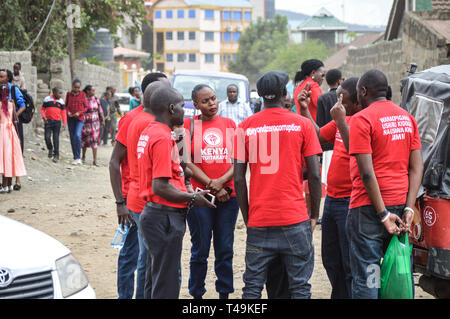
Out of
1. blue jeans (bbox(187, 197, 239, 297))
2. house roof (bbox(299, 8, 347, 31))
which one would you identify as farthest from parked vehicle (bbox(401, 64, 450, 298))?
house roof (bbox(299, 8, 347, 31))

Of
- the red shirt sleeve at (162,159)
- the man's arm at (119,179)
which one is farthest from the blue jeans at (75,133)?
the red shirt sleeve at (162,159)

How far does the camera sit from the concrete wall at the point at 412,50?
13680 mm

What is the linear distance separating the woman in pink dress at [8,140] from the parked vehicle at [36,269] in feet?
21.8

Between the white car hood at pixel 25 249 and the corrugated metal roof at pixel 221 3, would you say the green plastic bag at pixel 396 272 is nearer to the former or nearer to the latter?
the white car hood at pixel 25 249

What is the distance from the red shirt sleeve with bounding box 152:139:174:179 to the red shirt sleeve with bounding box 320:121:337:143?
1559 millimetres

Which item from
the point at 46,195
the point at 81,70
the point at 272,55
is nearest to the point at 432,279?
the point at 46,195

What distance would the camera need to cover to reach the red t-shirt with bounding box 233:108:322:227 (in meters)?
4.14

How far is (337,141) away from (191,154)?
1.17 metres

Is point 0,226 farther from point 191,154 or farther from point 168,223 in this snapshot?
point 191,154

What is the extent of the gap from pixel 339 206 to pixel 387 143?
0.83 m

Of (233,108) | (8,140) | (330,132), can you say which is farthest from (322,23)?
(330,132)

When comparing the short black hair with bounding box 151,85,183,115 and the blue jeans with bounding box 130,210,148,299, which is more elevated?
the short black hair with bounding box 151,85,183,115

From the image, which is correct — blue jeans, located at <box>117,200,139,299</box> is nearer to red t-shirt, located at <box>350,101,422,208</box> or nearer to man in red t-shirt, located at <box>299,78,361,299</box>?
man in red t-shirt, located at <box>299,78,361,299</box>

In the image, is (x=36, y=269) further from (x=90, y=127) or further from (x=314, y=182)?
(x=90, y=127)
